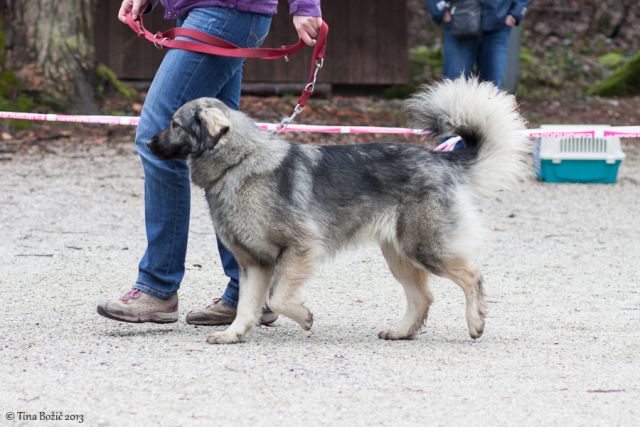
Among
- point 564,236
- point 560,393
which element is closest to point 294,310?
point 560,393

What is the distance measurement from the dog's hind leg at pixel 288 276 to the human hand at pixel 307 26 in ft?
3.11

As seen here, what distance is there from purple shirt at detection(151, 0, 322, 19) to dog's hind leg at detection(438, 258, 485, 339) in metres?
1.30

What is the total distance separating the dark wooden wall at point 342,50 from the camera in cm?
1493

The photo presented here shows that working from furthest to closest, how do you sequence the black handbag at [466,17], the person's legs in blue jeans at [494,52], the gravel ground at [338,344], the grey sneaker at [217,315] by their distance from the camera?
1. the person's legs in blue jeans at [494,52]
2. the black handbag at [466,17]
3. the grey sneaker at [217,315]
4. the gravel ground at [338,344]

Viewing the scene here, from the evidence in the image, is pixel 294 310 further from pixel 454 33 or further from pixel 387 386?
pixel 454 33

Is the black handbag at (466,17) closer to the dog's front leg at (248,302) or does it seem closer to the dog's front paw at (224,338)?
the dog's front leg at (248,302)

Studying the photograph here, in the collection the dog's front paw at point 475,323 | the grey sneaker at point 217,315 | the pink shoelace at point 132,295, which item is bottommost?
the grey sneaker at point 217,315

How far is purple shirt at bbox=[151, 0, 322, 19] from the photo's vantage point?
4926mm

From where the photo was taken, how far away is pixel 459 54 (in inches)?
389

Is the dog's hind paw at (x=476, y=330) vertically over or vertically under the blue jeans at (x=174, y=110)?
under

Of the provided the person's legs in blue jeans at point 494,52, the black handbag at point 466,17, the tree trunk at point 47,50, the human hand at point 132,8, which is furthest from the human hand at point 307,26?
the tree trunk at point 47,50

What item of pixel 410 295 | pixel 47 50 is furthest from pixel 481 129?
pixel 47 50

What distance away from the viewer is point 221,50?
4957 millimetres

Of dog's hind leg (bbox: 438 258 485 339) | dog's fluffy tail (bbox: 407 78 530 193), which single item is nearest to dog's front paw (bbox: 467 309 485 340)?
dog's hind leg (bbox: 438 258 485 339)
